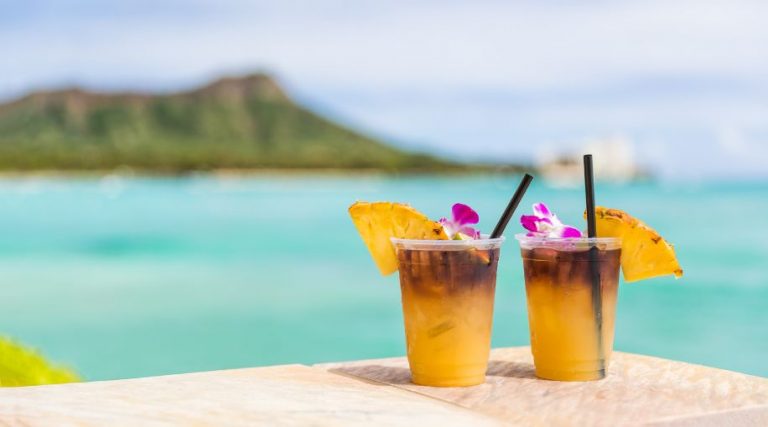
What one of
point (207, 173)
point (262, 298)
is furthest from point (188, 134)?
point (262, 298)

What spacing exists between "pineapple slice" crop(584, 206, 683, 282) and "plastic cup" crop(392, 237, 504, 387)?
23 centimetres

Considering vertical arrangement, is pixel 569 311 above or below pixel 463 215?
below

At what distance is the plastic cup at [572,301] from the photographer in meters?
1.72

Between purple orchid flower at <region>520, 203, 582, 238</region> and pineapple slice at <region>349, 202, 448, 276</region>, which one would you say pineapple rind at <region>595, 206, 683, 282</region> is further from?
pineapple slice at <region>349, 202, 448, 276</region>

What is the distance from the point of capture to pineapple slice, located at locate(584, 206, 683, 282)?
1741mm

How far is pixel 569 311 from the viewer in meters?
1.73

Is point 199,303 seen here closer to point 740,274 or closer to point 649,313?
point 649,313

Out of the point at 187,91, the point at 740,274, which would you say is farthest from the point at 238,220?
the point at 187,91

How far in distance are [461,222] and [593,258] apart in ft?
0.79

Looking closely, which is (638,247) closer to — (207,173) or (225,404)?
(225,404)

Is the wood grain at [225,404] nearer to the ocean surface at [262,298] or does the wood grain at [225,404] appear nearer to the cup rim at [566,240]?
the cup rim at [566,240]

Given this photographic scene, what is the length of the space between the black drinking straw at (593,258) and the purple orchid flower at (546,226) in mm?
33

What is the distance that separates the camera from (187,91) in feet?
328

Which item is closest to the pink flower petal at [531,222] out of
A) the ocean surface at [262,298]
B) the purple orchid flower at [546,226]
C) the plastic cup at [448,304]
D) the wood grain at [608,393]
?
the purple orchid flower at [546,226]
